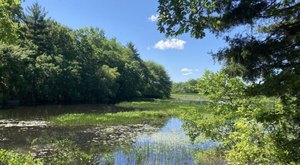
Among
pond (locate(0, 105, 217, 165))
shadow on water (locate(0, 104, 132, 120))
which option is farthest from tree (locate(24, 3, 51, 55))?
pond (locate(0, 105, 217, 165))

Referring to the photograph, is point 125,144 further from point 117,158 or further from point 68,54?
point 68,54

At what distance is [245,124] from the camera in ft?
33.1

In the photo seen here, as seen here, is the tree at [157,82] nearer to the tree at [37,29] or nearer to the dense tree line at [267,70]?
the tree at [37,29]

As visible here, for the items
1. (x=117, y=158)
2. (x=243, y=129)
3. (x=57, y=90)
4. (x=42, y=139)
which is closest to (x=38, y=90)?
(x=57, y=90)

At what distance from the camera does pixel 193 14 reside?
18.7 feet

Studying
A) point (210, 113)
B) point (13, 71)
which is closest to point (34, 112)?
point (13, 71)

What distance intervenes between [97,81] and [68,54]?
9.18 m

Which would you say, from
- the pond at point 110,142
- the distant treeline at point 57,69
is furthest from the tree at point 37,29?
the pond at point 110,142

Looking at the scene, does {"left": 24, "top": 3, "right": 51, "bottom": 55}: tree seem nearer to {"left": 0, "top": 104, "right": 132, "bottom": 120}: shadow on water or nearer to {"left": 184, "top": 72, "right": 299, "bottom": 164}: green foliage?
{"left": 0, "top": 104, "right": 132, "bottom": 120}: shadow on water

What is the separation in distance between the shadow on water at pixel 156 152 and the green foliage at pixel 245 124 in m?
2.62

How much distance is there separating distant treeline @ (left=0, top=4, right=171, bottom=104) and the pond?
1682cm

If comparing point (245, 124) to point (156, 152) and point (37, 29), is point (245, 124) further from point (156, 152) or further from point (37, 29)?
point (37, 29)

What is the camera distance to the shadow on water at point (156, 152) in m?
19.4

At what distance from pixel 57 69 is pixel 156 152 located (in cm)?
4582
